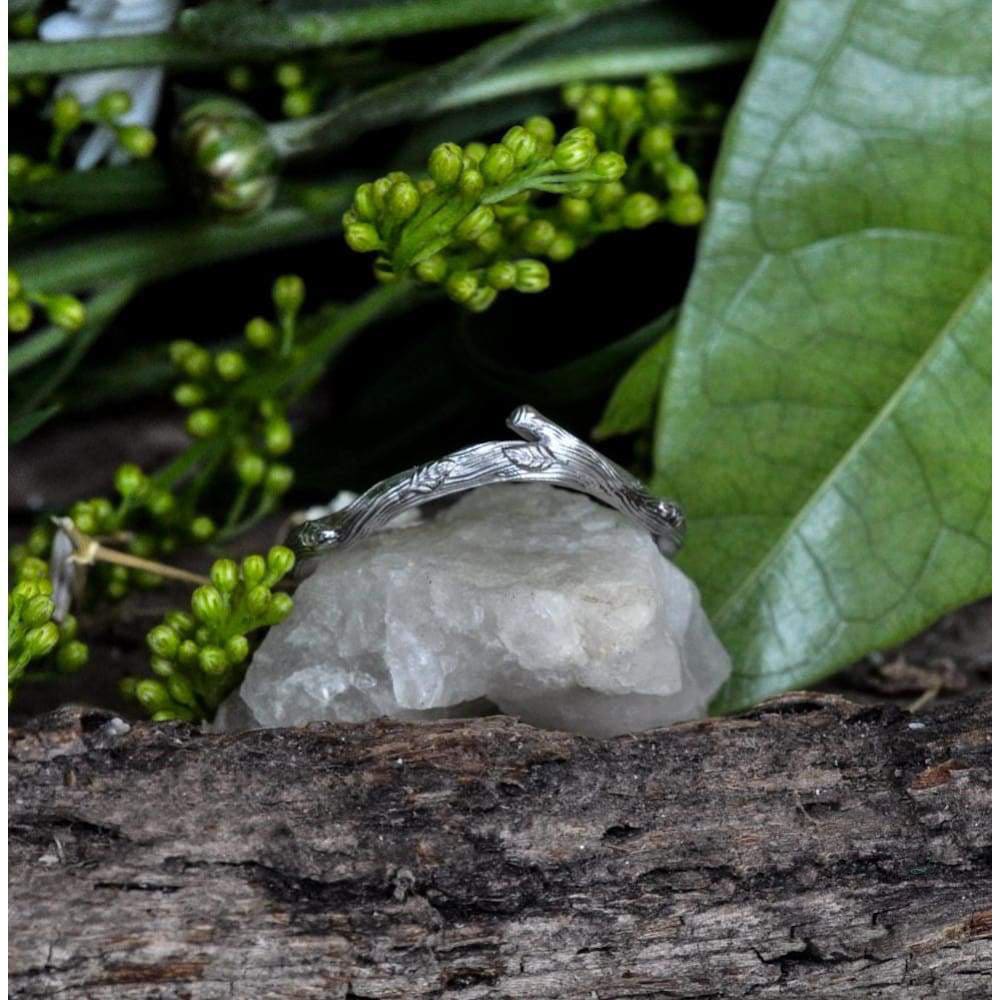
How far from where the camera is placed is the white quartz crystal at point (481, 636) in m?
0.68

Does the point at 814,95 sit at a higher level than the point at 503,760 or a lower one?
higher

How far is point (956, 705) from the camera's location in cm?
69

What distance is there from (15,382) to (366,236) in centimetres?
36

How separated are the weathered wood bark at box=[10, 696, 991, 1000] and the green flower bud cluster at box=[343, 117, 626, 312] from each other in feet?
0.74

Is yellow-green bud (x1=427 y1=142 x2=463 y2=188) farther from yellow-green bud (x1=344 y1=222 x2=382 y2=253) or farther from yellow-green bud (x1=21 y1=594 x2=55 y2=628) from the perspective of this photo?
yellow-green bud (x1=21 y1=594 x2=55 y2=628)

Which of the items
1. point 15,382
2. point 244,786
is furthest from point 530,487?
point 15,382

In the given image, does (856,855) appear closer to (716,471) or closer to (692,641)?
(692,641)

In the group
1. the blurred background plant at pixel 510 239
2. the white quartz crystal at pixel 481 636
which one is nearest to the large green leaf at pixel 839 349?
the blurred background plant at pixel 510 239

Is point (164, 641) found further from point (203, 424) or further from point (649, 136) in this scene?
point (649, 136)

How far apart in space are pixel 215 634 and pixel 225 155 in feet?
0.93

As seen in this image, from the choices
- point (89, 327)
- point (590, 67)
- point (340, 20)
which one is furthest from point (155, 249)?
point (590, 67)

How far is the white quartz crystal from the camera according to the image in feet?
2.23

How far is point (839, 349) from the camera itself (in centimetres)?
84

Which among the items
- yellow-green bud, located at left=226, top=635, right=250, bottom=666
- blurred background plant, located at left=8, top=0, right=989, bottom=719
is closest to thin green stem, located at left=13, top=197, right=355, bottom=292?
blurred background plant, located at left=8, top=0, right=989, bottom=719
